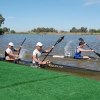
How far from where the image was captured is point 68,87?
560 centimetres

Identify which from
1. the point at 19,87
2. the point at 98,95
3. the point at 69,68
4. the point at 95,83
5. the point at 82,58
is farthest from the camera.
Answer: the point at 82,58

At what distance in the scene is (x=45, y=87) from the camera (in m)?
5.59

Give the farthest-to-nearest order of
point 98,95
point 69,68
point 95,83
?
1. point 69,68
2. point 95,83
3. point 98,95

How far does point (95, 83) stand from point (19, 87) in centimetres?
204

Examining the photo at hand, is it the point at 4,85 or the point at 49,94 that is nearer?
the point at 49,94

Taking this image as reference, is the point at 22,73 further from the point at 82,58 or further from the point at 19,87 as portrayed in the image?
the point at 82,58

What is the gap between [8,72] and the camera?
733 cm

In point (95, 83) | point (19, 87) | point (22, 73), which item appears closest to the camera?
point (19, 87)

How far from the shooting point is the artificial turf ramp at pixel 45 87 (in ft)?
16.0

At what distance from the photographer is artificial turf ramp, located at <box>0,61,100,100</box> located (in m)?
4.88

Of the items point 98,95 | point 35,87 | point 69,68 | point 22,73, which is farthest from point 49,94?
point 69,68

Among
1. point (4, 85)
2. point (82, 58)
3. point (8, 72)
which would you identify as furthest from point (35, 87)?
point (82, 58)

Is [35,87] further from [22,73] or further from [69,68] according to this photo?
[69,68]

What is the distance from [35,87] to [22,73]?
5.81 feet
